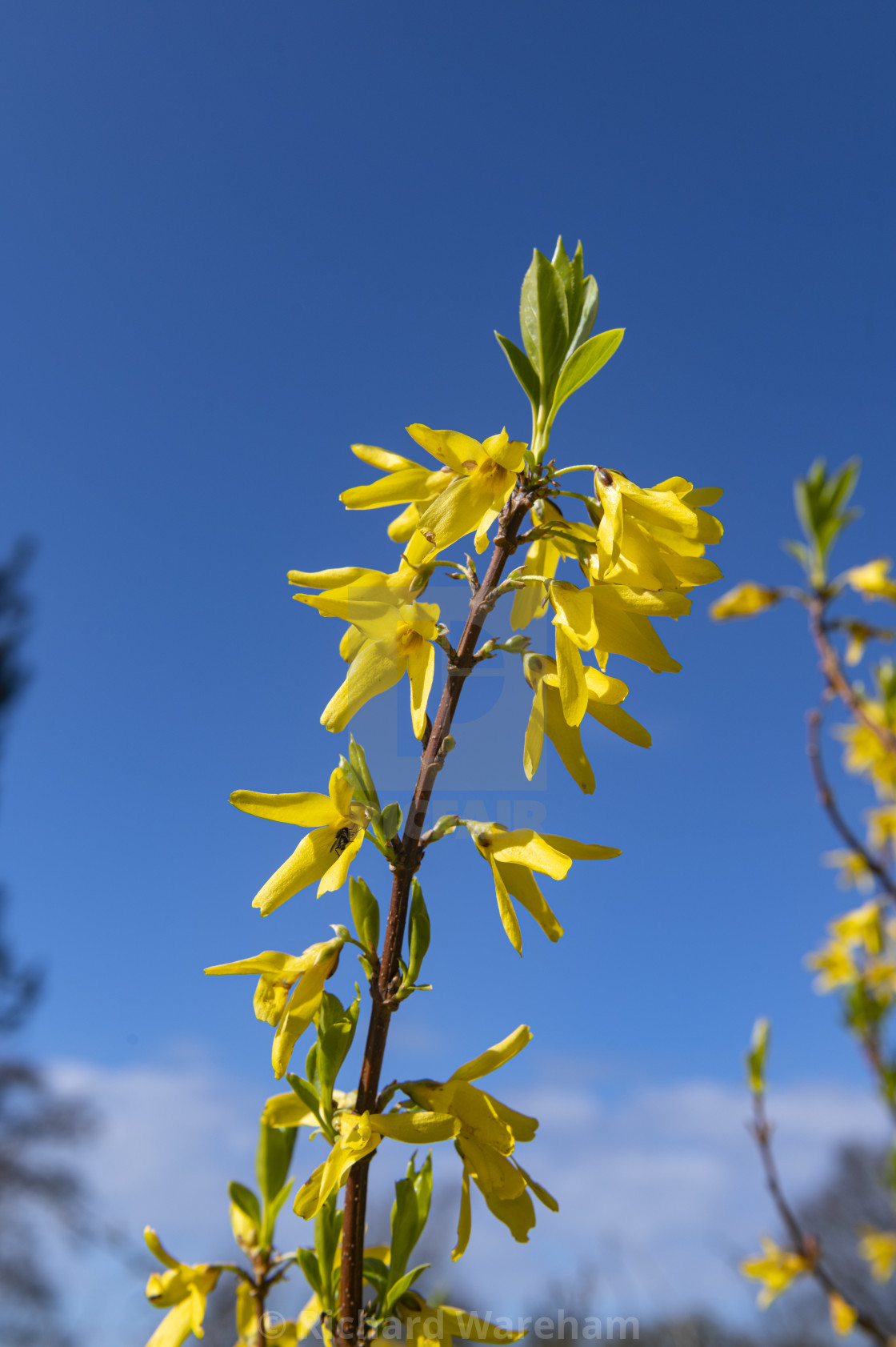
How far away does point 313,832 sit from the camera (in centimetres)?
96

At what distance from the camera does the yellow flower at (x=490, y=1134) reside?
91cm

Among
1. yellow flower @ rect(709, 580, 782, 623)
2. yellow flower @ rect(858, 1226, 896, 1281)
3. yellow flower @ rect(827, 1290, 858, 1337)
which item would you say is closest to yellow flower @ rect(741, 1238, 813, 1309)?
yellow flower @ rect(827, 1290, 858, 1337)

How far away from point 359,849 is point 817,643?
2340 mm

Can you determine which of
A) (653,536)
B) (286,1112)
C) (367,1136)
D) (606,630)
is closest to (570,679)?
(606,630)

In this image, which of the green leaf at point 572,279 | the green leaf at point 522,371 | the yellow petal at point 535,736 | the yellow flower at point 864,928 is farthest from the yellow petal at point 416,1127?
the yellow flower at point 864,928

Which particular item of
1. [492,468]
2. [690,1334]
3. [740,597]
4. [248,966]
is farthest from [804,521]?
[248,966]

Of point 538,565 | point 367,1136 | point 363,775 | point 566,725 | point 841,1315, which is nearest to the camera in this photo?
point 367,1136

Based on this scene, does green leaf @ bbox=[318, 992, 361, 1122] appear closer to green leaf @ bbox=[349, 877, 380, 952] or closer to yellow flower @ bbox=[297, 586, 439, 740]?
green leaf @ bbox=[349, 877, 380, 952]

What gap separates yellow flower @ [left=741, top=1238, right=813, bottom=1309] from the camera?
101 inches

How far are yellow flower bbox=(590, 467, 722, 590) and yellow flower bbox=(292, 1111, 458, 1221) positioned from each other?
2.02 feet

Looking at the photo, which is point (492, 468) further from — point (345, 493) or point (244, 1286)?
point (244, 1286)

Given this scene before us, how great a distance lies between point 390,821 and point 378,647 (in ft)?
0.78

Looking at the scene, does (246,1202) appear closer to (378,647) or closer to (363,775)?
(363,775)

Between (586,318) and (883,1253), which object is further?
(883,1253)
